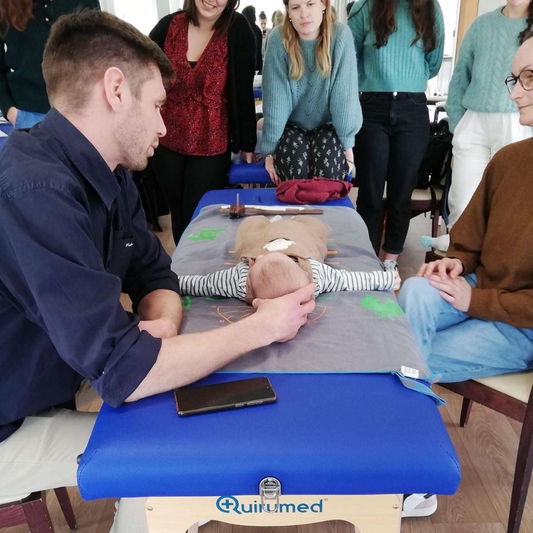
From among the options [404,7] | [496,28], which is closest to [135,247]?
[404,7]

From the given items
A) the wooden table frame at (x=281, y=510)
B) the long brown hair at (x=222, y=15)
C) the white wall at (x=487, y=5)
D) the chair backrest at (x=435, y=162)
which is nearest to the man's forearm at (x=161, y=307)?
the wooden table frame at (x=281, y=510)

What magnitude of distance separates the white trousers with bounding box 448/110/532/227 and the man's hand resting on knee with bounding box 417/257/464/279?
97 centimetres

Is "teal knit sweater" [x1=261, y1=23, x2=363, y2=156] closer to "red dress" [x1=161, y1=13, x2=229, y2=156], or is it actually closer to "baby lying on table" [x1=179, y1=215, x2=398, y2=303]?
"red dress" [x1=161, y1=13, x2=229, y2=156]

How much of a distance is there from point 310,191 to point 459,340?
1.06m

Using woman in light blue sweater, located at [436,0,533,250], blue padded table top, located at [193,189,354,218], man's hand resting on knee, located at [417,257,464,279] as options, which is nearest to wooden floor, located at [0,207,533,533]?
man's hand resting on knee, located at [417,257,464,279]

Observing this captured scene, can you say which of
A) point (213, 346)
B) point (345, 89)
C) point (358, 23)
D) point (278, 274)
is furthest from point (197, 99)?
point (213, 346)

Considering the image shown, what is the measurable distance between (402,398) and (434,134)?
2544 millimetres

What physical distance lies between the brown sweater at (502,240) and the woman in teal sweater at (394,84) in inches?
39.6

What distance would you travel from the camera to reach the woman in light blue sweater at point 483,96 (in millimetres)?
2230

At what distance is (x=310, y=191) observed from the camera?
2186 millimetres

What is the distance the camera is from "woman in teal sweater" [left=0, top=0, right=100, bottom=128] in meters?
2.11

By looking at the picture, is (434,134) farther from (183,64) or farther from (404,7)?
(183,64)

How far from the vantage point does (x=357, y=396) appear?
97 cm

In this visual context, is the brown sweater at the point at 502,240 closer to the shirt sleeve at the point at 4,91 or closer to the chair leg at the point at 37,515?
the chair leg at the point at 37,515
